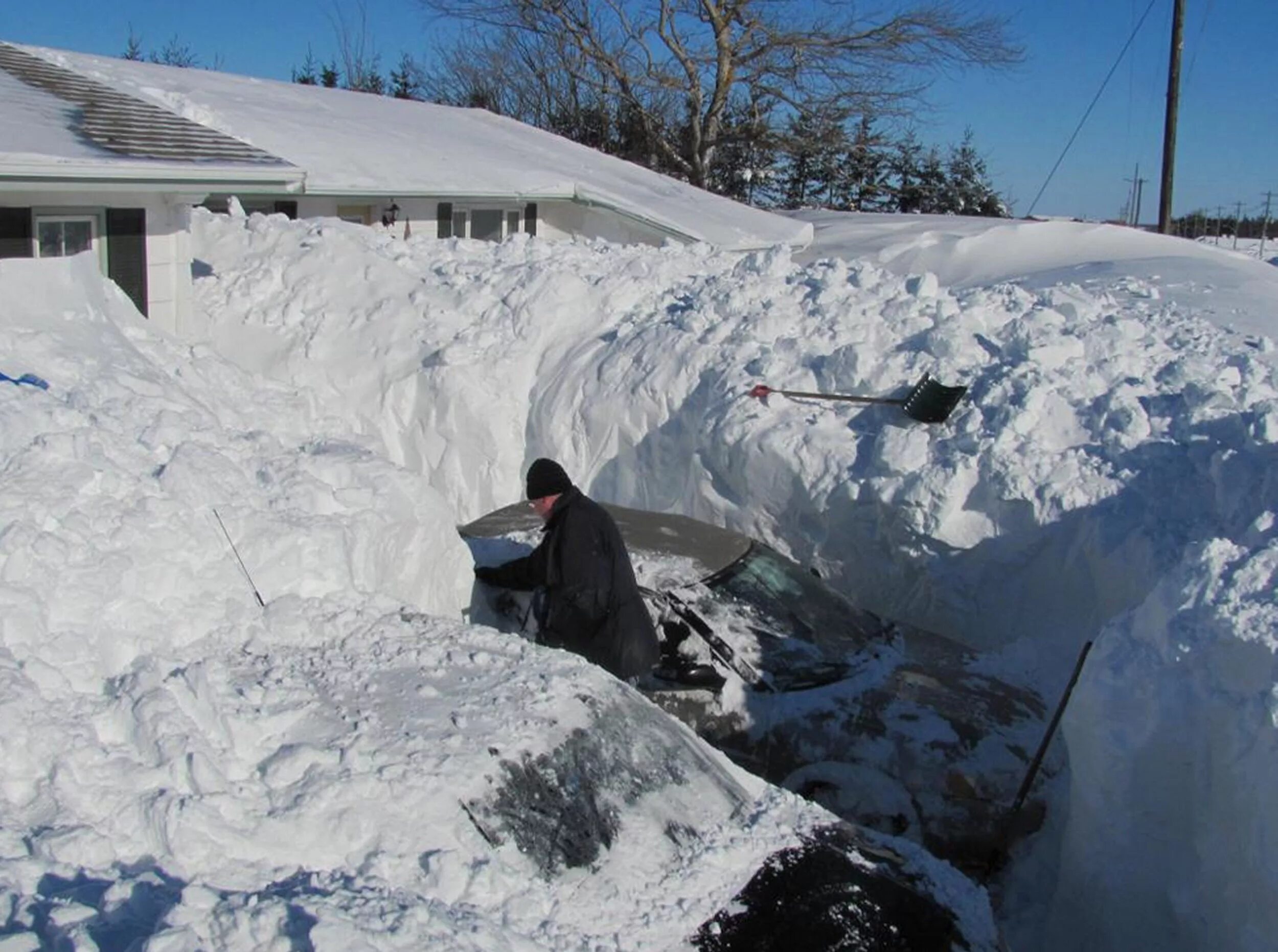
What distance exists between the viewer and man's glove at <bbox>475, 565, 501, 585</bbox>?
5.70 meters

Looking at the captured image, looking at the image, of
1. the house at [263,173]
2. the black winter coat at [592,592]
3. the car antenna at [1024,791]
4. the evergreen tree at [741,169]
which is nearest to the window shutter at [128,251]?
the house at [263,173]

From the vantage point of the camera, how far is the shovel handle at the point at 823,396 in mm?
8195

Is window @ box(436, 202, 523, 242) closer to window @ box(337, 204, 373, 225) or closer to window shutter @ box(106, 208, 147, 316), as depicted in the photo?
window @ box(337, 204, 373, 225)

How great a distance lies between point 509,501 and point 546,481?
379 centimetres

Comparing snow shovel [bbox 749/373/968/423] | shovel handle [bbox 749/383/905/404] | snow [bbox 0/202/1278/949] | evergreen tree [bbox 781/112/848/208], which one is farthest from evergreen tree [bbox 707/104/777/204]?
snow shovel [bbox 749/373/968/423]

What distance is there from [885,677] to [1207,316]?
5.78 metres

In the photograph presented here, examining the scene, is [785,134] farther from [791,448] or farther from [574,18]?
[791,448]

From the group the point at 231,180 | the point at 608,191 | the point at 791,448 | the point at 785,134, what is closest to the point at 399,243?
the point at 231,180

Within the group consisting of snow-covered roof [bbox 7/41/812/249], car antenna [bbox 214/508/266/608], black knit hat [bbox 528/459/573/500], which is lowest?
car antenna [bbox 214/508/266/608]

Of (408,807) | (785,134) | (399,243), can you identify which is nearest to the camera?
(408,807)

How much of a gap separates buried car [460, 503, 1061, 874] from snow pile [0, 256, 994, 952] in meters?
1.30

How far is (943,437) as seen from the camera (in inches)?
307

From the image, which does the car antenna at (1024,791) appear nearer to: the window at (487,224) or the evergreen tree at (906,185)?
the window at (487,224)

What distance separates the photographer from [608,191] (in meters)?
16.7
